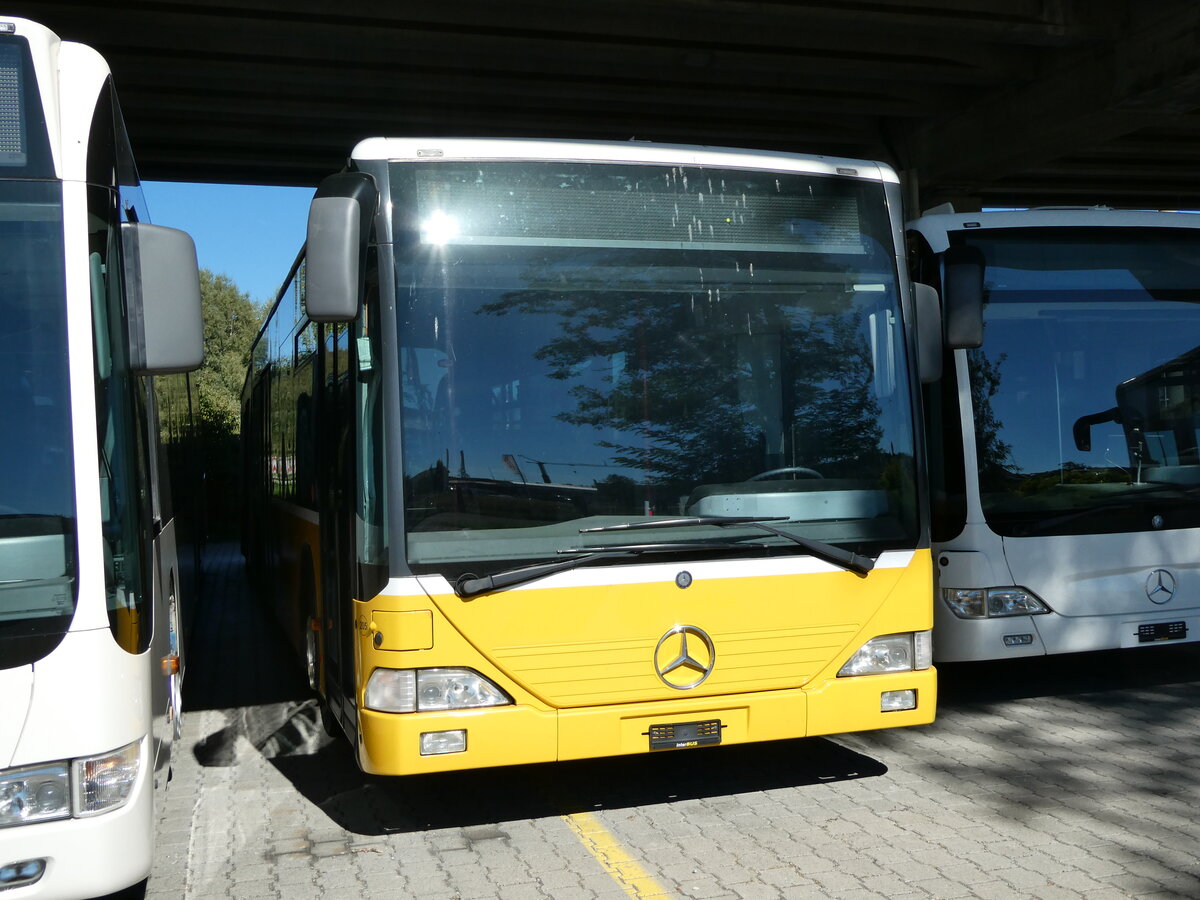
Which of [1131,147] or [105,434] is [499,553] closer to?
[105,434]

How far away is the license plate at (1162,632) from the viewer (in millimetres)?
7164

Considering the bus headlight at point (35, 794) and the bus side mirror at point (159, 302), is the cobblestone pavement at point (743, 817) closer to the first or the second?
the bus headlight at point (35, 794)

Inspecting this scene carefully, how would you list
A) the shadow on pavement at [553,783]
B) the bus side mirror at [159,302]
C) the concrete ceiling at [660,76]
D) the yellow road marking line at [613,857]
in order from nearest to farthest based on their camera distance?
the bus side mirror at [159,302], the yellow road marking line at [613,857], the shadow on pavement at [553,783], the concrete ceiling at [660,76]

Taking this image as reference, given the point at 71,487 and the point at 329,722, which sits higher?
the point at 71,487

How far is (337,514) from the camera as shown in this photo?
577 centimetres

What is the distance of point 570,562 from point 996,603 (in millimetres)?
3299

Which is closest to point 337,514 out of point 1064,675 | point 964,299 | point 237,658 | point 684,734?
point 684,734

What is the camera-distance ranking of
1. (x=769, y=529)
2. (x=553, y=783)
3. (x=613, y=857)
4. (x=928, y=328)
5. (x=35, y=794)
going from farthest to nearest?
1. (x=553, y=783)
2. (x=928, y=328)
3. (x=769, y=529)
4. (x=613, y=857)
5. (x=35, y=794)

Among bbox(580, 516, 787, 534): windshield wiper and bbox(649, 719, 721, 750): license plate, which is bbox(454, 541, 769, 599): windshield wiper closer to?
bbox(580, 516, 787, 534): windshield wiper

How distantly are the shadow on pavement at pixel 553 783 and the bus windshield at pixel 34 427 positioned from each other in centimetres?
223

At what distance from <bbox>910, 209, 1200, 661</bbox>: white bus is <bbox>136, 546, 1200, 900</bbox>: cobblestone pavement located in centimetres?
65

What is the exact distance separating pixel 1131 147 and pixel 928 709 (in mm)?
15630

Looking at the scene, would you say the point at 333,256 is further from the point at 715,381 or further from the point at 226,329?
the point at 226,329

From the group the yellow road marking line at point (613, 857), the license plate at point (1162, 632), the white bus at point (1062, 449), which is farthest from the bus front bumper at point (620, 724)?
the license plate at point (1162, 632)
